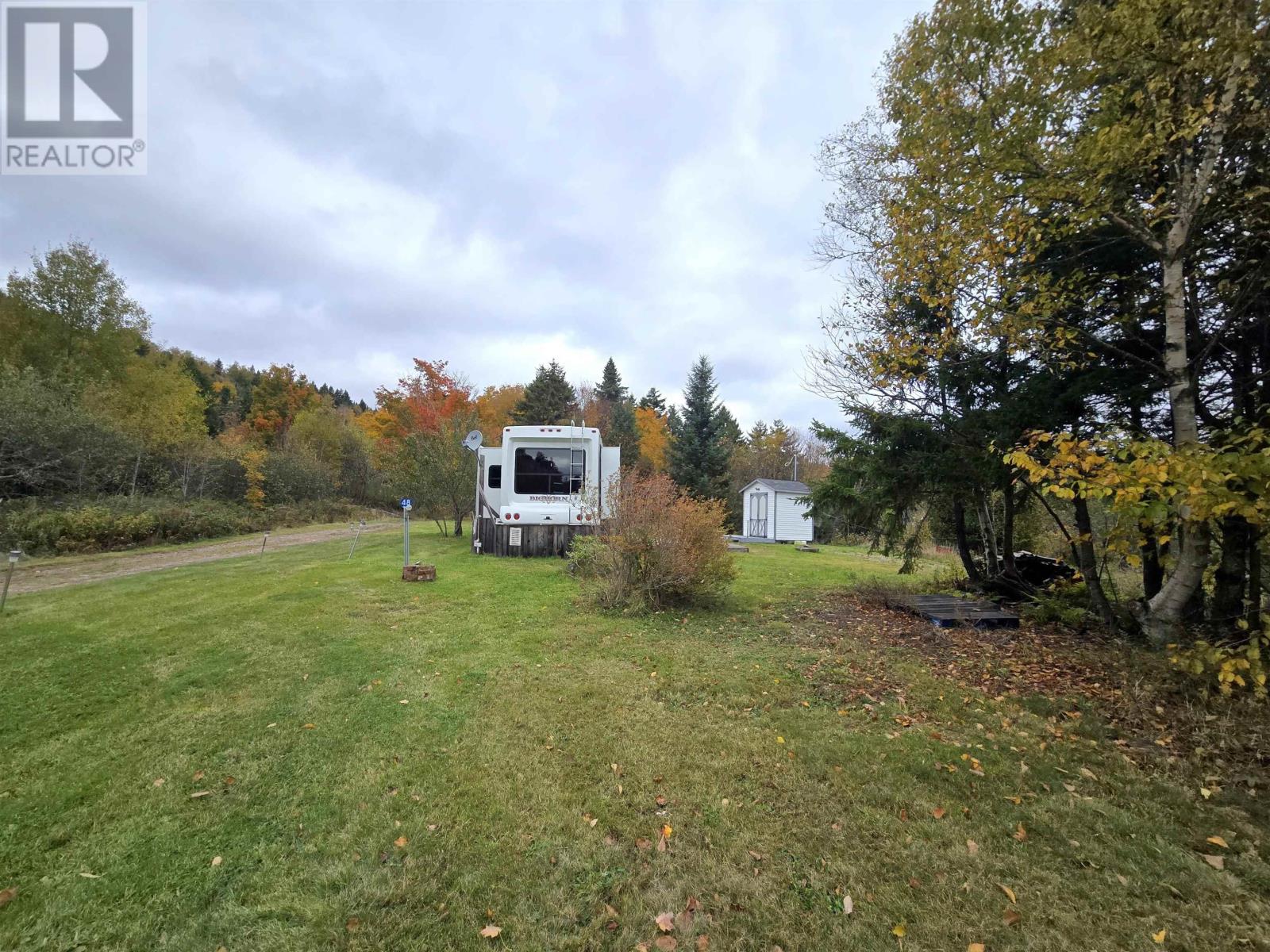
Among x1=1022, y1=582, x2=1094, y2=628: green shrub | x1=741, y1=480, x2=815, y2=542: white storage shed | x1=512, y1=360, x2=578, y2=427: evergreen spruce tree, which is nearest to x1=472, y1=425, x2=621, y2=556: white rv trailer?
x1=1022, y1=582, x2=1094, y2=628: green shrub

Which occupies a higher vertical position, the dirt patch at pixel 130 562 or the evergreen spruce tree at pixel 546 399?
the evergreen spruce tree at pixel 546 399

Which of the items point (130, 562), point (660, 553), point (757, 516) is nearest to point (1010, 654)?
point (660, 553)

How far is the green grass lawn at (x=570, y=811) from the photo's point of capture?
1.92 m

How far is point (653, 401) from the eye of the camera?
45.3 metres

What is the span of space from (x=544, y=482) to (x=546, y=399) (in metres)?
23.1

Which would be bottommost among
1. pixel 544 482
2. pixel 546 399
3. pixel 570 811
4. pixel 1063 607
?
pixel 570 811

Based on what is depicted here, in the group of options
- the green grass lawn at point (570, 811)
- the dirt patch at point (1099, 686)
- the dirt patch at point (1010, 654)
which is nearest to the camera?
the green grass lawn at point (570, 811)

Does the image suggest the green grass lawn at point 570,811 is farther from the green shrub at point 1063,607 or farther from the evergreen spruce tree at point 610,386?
the evergreen spruce tree at point 610,386

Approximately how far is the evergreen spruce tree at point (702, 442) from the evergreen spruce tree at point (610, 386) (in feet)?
67.9

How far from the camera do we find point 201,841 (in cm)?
233

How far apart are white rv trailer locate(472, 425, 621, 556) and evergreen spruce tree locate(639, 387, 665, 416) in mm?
33512

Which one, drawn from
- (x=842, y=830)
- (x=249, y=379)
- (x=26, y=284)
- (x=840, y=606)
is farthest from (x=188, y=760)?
(x=249, y=379)

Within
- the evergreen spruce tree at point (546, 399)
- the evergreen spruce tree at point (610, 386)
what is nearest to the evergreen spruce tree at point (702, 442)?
the evergreen spruce tree at point (546, 399)

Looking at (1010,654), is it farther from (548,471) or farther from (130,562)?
(130,562)
